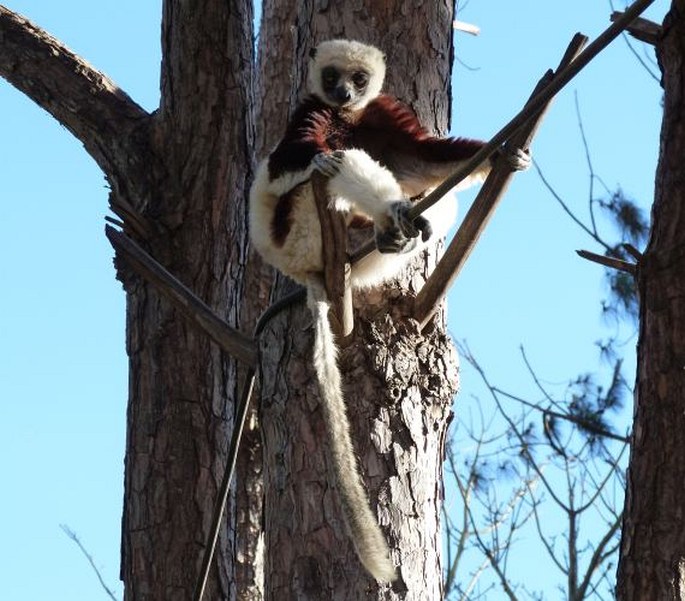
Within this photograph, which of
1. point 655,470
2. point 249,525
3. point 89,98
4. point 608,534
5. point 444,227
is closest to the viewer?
point 655,470

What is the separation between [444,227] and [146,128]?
2.02 m

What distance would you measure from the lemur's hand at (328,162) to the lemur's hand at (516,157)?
2.20 feet

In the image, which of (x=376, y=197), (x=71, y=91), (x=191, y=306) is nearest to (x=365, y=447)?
(x=376, y=197)

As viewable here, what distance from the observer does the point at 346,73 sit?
5848mm

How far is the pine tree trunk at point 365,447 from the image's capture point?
5016mm

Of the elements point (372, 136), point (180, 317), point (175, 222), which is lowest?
point (180, 317)

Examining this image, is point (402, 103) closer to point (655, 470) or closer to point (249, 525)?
point (655, 470)

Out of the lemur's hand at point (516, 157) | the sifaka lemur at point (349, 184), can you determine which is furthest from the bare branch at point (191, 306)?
the lemur's hand at point (516, 157)

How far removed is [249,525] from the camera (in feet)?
24.8

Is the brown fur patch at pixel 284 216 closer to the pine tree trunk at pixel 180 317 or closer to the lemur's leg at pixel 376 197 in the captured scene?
the lemur's leg at pixel 376 197

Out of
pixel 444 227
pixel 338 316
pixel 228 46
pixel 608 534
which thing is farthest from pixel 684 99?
pixel 608 534

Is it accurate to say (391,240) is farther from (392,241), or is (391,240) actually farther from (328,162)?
(328,162)

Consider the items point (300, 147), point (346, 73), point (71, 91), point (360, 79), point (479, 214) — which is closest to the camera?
point (479, 214)

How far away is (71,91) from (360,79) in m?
1.84
